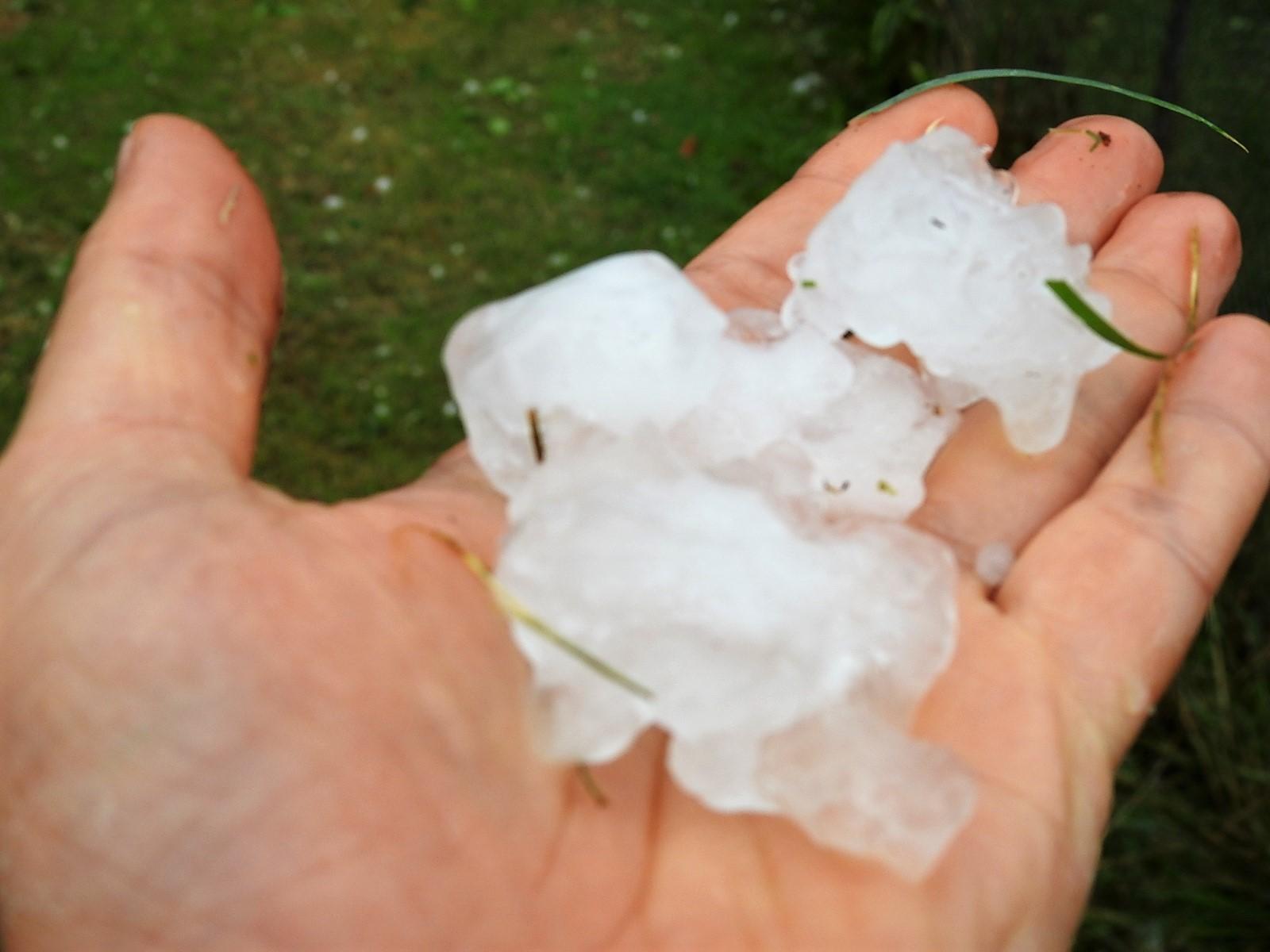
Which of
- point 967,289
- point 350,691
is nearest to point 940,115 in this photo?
point 967,289

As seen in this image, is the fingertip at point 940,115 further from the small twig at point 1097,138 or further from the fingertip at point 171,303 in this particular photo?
the fingertip at point 171,303

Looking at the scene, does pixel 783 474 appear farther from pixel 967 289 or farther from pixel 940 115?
pixel 940 115

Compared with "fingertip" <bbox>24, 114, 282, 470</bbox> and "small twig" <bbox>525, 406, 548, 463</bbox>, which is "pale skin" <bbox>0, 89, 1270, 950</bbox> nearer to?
"fingertip" <bbox>24, 114, 282, 470</bbox>

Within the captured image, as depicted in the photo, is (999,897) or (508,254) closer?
(999,897)

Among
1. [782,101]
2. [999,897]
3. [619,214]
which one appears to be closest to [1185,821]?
[999,897]

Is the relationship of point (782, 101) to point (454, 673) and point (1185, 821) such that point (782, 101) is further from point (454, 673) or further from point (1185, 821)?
point (454, 673)

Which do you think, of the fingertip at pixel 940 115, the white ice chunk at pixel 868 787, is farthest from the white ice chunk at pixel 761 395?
the fingertip at pixel 940 115

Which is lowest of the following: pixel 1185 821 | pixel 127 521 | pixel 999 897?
pixel 1185 821
